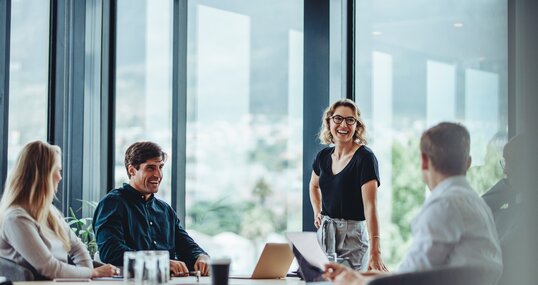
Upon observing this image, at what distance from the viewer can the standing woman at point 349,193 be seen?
4754mm

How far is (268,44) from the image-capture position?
20.0ft

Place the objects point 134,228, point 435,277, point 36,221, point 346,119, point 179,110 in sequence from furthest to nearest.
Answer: point 179,110 → point 346,119 → point 134,228 → point 36,221 → point 435,277

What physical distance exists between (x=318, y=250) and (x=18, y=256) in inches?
55.9

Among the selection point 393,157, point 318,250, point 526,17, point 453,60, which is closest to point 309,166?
point 393,157

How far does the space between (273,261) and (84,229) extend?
10.6ft

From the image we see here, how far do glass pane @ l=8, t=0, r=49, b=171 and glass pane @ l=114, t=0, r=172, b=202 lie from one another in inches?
25.8

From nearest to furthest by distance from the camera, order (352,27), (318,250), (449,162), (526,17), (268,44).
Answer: (449,162) → (318,250) → (526,17) → (352,27) → (268,44)

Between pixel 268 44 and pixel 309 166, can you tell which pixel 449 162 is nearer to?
pixel 309 166

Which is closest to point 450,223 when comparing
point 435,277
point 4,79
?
point 435,277

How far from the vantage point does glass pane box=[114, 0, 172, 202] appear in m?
6.65

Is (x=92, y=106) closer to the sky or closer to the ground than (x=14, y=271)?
closer to the sky

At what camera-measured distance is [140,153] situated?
14.5 feet

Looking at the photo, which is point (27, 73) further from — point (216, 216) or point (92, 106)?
point (216, 216)

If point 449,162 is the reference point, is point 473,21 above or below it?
above
